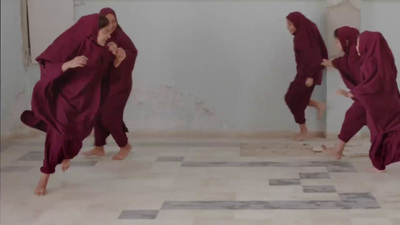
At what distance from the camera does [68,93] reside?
4.10m

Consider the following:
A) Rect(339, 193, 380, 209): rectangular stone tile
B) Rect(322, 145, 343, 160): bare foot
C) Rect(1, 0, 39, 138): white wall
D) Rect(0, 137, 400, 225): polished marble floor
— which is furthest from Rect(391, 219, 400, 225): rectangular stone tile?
Rect(1, 0, 39, 138): white wall

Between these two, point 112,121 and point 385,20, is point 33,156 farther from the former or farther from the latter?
point 385,20

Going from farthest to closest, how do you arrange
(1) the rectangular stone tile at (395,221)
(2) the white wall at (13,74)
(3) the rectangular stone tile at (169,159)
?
1. (3) the rectangular stone tile at (169,159)
2. (2) the white wall at (13,74)
3. (1) the rectangular stone tile at (395,221)

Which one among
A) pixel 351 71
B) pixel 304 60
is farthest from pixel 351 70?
pixel 304 60

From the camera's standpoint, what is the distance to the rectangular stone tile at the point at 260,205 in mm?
3811

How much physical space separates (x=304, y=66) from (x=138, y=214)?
6.62ft

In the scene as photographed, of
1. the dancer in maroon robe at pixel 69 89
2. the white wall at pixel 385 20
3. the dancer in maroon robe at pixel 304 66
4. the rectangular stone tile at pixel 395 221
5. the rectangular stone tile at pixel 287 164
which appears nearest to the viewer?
the rectangular stone tile at pixel 395 221

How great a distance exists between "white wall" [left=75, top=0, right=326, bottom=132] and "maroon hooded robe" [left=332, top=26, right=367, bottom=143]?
0.70 meters

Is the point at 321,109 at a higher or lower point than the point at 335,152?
higher

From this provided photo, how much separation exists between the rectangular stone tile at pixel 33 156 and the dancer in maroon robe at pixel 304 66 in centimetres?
180

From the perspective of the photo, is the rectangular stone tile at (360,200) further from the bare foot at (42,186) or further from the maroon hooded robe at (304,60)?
the bare foot at (42,186)

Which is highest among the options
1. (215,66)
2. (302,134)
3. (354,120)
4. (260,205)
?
(215,66)

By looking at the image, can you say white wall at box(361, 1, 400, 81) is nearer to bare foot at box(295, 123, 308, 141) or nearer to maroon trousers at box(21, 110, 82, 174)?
bare foot at box(295, 123, 308, 141)

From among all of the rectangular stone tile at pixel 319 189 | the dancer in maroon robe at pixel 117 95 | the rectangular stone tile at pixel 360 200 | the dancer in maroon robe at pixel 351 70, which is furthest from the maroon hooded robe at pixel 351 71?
the dancer in maroon robe at pixel 117 95
